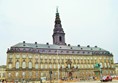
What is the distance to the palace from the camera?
82.2 meters

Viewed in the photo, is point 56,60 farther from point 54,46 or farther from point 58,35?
point 58,35

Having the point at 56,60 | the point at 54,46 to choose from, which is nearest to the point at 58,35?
the point at 54,46

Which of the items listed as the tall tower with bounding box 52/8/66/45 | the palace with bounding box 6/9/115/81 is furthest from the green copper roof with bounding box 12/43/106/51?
the tall tower with bounding box 52/8/66/45

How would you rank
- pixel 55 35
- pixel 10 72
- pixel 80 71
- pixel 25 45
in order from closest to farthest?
pixel 10 72 → pixel 25 45 → pixel 80 71 → pixel 55 35

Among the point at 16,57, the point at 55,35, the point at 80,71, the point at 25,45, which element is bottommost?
the point at 80,71

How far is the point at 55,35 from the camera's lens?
10175 centimetres

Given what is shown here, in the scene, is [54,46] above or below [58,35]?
below

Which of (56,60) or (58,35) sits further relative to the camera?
(58,35)

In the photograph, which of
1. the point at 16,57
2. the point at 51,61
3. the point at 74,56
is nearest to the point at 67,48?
the point at 74,56

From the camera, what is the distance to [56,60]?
299ft

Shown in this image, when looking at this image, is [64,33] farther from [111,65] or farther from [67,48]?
[111,65]

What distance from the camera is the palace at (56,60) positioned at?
82250 millimetres

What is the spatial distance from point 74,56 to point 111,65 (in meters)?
25.9

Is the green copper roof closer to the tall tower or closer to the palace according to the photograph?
the palace
